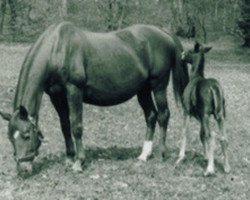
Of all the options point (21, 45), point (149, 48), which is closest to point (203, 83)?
point (149, 48)

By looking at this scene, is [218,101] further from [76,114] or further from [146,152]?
[76,114]

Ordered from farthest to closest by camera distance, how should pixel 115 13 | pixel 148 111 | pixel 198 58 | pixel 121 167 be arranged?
1. pixel 115 13
2. pixel 148 111
3. pixel 198 58
4. pixel 121 167

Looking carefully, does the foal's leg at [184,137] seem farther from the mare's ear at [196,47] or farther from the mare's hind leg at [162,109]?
the mare's ear at [196,47]

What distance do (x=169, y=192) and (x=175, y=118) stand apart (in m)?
7.52

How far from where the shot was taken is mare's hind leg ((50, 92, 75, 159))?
9680mm

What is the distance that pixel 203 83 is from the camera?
30.9 feet

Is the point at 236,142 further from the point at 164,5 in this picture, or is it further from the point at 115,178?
the point at 164,5

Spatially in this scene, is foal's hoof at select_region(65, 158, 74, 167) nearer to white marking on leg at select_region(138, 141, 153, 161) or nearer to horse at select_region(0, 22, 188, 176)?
horse at select_region(0, 22, 188, 176)

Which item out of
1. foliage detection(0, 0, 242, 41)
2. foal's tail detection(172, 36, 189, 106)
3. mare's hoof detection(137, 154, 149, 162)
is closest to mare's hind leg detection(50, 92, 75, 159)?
mare's hoof detection(137, 154, 149, 162)

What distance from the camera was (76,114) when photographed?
31.1 feet

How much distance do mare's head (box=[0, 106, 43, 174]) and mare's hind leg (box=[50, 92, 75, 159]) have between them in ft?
3.28

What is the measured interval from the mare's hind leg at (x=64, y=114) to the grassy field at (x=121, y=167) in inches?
10.5

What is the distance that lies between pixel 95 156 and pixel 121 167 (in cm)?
98

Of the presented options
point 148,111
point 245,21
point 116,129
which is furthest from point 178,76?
point 245,21
